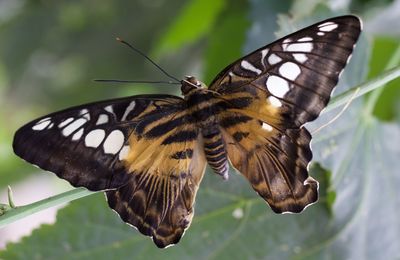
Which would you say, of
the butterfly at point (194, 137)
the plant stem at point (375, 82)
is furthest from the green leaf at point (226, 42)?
the plant stem at point (375, 82)

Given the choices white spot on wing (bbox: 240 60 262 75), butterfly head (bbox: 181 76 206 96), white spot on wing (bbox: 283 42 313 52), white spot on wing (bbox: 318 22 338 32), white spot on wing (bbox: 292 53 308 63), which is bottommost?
butterfly head (bbox: 181 76 206 96)

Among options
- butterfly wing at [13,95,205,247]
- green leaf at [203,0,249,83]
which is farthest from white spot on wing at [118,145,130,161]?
green leaf at [203,0,249,83]

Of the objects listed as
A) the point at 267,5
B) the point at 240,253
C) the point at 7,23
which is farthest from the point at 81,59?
the point at 240,253

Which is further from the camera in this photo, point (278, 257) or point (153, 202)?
point (278, 257)

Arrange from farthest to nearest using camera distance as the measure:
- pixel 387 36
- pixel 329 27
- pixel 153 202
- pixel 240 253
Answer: pixel 387 36
pixel 240 253
pixel 153 202
pixel 329 27

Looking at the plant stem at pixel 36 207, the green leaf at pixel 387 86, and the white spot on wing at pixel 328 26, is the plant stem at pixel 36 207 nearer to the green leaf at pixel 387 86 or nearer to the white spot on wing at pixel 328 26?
the white spot on wing at pixel 328 26

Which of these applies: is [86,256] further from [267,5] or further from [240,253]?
[267,5]

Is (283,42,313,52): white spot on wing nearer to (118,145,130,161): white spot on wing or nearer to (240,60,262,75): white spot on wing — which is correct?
(240,60,262,75): white spot on wing
